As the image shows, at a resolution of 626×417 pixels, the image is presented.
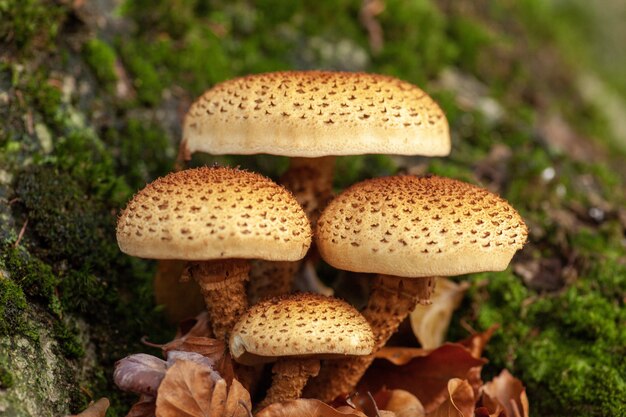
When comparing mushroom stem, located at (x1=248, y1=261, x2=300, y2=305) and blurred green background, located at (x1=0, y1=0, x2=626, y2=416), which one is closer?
blurred green background, located at (x1=0, y1=0, x2=626, y2=416)

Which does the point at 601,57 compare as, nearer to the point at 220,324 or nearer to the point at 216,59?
the point at 216,59

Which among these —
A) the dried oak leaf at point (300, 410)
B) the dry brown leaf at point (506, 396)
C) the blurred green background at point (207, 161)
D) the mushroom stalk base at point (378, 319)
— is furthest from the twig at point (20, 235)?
the dry brown leaf at point (506, 396)

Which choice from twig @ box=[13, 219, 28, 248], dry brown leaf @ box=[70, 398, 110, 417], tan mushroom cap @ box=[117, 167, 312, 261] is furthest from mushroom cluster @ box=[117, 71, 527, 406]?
twig @ box=[13, 219, 28, 248]

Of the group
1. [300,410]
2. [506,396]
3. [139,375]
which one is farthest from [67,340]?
[506,396]

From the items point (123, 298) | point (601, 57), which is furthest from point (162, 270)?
point (601, 57)

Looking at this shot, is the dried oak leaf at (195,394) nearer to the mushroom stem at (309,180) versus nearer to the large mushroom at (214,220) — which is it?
the large mushroom at (214,220)

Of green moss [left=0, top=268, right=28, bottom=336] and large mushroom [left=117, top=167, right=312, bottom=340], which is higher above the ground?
large mushroom [left=117, top=167, right=312, bottom=340]

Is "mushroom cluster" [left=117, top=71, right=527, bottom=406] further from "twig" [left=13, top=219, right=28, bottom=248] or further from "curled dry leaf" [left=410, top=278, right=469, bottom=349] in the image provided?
"twig" [left=13, top=219, right=28, bottom=248]
